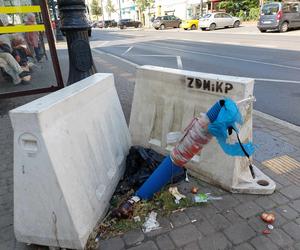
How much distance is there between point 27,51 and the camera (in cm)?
636

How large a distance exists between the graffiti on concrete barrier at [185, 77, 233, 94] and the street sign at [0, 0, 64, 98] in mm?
3850

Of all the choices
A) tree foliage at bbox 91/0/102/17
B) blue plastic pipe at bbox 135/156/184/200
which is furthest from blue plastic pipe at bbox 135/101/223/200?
tree foliage at bbox 91/0/102/17

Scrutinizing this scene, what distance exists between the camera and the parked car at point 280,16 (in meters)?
19.7

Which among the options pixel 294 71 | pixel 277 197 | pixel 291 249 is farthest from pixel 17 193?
pixel 294 71

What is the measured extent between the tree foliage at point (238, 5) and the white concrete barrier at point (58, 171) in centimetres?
3668

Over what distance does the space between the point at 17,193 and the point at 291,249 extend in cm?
217

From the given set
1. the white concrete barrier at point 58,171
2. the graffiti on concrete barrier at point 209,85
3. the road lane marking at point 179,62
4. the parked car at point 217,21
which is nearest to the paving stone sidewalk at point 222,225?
the white concrete barrier at point 58,171

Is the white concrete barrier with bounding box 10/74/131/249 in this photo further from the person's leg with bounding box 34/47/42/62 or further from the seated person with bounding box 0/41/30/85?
the seated person with bounding box 0/41/30/85

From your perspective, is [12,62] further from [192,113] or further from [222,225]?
[222,225]

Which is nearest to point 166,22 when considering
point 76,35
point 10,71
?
point 10,71

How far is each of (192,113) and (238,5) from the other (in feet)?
120

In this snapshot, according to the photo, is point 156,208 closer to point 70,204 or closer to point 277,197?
point 70,204

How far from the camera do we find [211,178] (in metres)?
3.05

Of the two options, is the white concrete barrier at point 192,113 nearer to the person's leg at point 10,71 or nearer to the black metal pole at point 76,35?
the black metal pole at point 76,35
